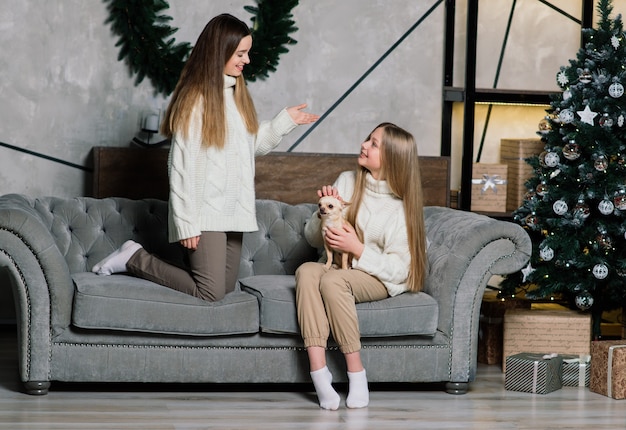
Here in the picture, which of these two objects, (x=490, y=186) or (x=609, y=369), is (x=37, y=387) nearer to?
(x=609, y=369)

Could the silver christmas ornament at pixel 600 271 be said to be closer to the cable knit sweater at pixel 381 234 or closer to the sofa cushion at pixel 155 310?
the cable knit sweater at pixel 381 234

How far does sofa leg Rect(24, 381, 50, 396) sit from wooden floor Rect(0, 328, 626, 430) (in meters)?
0.03

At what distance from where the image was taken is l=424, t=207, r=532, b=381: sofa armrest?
3.86 meters

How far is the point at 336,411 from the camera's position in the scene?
3.53 m

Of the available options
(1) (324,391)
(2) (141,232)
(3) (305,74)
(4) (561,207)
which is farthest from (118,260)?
(4) (561,207)

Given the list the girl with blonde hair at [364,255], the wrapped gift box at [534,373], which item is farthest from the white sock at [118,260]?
the wrapped gift box at [534,373]

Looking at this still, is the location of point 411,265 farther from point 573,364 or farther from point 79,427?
point 79,427

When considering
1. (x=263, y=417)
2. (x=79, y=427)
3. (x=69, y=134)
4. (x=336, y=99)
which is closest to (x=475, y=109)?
(x=336, y=99)

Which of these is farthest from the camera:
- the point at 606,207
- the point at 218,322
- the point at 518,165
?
the point at 518,165

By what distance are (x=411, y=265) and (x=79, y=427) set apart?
141cm

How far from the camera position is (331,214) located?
12.3 feet

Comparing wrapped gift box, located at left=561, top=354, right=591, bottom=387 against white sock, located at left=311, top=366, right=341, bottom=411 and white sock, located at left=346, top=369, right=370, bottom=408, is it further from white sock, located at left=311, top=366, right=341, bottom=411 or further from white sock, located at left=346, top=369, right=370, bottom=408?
white sock, located at left=311, top=366, right=341, bottom=411

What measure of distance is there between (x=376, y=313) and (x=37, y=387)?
1.31 m

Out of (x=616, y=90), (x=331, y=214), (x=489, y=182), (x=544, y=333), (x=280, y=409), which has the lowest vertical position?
(x=280, y=409)
